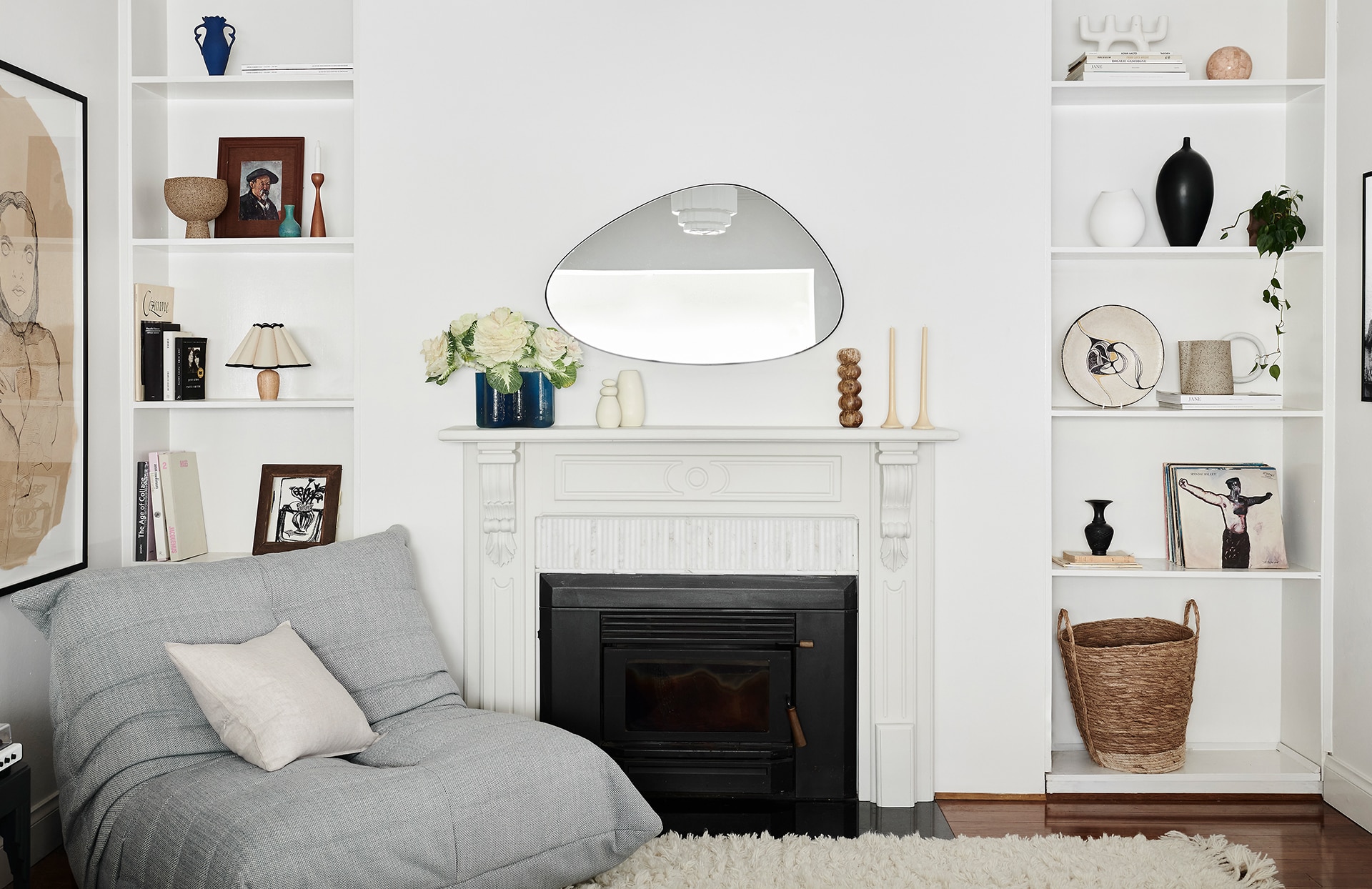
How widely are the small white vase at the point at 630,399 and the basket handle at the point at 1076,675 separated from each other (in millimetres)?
1409

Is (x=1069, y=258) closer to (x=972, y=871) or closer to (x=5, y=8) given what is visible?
(x=972, y=871)

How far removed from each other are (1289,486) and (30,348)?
359 centimetres

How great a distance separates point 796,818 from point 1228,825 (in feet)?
3.90

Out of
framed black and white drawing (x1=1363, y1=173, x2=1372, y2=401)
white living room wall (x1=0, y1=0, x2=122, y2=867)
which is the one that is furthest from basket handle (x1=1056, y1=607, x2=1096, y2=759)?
white living room wall (x1=0, y1=0, x2=122, y2=867)

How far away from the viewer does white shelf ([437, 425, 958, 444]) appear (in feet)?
8.86

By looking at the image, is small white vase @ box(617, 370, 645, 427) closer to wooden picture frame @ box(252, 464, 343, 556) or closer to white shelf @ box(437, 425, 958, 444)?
white shelf @ box(437, 425, 958, 444)

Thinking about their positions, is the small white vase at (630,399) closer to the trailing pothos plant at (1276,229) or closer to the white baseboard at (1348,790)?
the trailing pothos plant at (1276,229)

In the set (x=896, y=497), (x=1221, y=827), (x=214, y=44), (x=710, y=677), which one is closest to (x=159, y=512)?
(x=214, y=44)

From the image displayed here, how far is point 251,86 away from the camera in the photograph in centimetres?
297

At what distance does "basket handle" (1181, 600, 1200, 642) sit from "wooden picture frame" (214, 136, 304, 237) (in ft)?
9.98

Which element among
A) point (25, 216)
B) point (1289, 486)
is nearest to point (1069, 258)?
point (1289, 486)

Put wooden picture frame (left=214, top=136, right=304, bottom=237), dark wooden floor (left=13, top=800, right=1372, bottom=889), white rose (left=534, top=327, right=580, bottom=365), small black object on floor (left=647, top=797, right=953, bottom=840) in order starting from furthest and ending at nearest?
wooden picture frame (left=214, top=136, right=304, bottom=237), white rose (left=534, top=327, right=580, bottom=365), small black object on floor (left=647, top=797, right=953, bottom=840), dark wooden floor (left=13, top=800, right=1372, bottom=889)

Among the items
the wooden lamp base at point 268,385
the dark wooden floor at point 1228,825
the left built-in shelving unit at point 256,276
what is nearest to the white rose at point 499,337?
the left built-in shelving unit at point 256,276

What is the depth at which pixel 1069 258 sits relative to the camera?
3.09 meters
